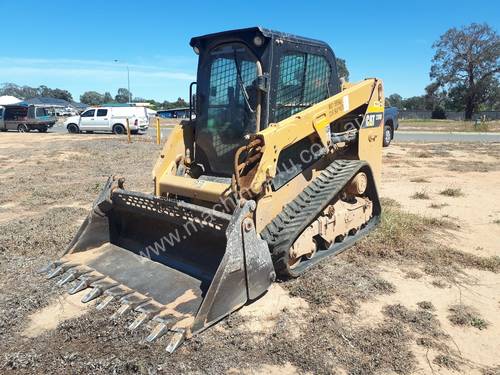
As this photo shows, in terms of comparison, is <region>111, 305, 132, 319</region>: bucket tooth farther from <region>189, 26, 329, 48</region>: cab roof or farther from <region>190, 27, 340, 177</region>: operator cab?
<region>189, 26, 329, 48</region>: cab roof

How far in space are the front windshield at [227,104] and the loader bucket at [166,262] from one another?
98cm

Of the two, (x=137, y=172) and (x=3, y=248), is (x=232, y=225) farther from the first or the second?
(x=137, y=172)

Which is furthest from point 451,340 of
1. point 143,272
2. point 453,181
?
point 453,181

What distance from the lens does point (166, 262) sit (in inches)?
180

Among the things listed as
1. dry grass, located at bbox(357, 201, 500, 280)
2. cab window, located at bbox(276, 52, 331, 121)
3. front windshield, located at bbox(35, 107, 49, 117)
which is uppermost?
cab window, located at bbox(276, 52, 331, 121)

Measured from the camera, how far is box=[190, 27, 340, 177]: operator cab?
458cm

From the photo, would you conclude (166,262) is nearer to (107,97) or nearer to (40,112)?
(40,112)

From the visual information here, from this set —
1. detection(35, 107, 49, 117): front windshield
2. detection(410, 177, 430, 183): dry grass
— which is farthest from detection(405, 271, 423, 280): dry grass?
detection(35, 107, 49, 117): front windshield

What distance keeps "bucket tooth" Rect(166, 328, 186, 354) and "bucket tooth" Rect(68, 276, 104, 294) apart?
52.9 inches

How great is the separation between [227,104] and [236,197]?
1.33m

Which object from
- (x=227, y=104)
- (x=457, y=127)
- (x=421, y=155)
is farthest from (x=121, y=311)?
(x=457, y=127)

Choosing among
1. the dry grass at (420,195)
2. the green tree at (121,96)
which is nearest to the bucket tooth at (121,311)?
the dry grass at (420,195)

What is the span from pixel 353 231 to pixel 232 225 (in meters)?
2.40

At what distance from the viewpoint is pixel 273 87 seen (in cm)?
463
